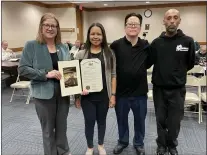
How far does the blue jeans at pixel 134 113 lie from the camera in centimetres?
250

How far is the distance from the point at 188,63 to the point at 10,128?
2.97 metres

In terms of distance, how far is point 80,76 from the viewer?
225 cm

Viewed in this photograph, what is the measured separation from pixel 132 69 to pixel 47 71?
2.93ft

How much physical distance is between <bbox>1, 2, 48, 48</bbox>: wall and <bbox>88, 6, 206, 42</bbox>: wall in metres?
4.01

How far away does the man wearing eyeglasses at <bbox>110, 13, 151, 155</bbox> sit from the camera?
7.67 feet

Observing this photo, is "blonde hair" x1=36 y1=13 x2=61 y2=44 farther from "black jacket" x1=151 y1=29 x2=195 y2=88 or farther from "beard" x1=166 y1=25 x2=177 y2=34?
"beard" x1=166 y1=25 x2=177 y2=34

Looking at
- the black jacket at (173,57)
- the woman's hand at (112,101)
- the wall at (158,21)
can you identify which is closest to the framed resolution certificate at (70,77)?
the woman's hand at (112,101)

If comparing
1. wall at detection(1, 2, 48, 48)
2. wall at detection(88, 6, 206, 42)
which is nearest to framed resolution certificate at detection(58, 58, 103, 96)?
wall at detection(1, 2, 48, 48)

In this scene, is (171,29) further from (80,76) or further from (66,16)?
(66,16)

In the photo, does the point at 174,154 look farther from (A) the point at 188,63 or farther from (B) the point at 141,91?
(A) the point at 188,63

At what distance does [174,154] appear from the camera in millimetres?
2611

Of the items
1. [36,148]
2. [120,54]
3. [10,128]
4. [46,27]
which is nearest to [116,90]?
[120,54]

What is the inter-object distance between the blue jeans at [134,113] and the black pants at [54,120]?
63 centimetres

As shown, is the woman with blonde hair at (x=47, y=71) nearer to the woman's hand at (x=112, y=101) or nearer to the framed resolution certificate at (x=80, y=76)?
the framed resolution certificate at (x=80, y=76)
